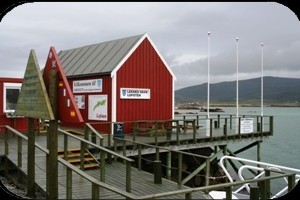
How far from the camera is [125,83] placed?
18.5 metres

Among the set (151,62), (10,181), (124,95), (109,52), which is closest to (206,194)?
(10,181)

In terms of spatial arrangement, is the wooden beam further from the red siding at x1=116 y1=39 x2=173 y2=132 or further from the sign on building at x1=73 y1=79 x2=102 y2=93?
the sign on building at x1=73 y1=79 x2=102 y2=93

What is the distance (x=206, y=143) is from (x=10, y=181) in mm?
9702

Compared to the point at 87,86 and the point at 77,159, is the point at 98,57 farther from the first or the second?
the point at 77,159

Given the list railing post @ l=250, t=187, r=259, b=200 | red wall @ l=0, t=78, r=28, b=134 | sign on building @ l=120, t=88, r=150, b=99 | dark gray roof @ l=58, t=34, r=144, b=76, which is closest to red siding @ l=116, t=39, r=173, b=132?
sign on building @ l=120, t=88, r=150, b=99

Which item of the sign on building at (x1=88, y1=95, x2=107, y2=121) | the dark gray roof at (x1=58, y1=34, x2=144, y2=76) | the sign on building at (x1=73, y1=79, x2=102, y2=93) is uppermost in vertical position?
the dark gray roof at (x1=58, y1=34, x2=144, y2=76)

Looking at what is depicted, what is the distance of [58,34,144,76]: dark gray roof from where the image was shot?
18875 mm

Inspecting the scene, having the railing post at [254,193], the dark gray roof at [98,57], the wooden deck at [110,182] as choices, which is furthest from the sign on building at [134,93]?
the railing post at [254,193]

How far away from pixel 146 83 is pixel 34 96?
1196 centimetres

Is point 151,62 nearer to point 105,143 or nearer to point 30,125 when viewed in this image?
point 105,143

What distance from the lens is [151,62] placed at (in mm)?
19703

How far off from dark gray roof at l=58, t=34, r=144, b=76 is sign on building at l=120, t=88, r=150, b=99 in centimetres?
133

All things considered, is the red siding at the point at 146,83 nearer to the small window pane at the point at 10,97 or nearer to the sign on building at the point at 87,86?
the sign on building at the point at 87,86

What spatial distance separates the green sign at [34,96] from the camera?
7.20 meters
